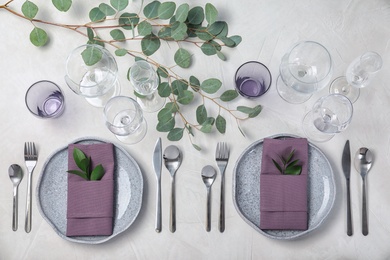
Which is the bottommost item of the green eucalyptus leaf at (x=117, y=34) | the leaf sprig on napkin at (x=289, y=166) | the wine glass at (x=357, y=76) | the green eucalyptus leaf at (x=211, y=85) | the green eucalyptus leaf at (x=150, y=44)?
the leaf sprig on napkin at (x=289, y=166)

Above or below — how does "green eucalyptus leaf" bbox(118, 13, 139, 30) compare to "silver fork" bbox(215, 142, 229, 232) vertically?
above

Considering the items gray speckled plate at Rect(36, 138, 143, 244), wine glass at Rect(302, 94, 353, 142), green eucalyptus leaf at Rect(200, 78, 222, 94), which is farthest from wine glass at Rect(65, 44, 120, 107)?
wine glass at Rect(302, 94, 353, 142)

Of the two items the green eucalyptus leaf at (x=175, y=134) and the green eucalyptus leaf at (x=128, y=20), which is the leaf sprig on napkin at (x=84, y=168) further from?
the green eucalyptus leaf at (x=128, y=20)

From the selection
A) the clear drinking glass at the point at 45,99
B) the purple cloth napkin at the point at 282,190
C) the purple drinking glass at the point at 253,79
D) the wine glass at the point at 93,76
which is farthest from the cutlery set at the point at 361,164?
the clear drinking glass at the point at 45,99

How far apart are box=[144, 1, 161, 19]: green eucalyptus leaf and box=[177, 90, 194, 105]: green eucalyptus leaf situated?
196mm

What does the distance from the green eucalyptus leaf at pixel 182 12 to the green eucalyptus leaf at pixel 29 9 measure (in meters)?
0.34

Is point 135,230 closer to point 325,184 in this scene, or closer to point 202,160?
point 202,160

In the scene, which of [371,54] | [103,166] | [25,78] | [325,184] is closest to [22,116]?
[25,78]

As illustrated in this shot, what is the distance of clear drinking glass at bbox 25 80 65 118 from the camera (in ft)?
3.50

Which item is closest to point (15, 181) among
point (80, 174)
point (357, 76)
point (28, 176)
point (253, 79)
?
point (28, 176)

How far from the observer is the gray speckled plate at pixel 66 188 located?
103 centimetres

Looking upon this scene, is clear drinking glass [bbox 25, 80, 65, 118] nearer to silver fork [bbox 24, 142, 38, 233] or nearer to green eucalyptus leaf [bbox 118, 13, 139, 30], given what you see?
silver fork [bbox 24, 142, 38, 233]

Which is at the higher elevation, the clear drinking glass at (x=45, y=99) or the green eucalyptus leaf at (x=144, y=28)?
the green eucalyptus leaf at (x=144, y=28)

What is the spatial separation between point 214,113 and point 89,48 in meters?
0.33
